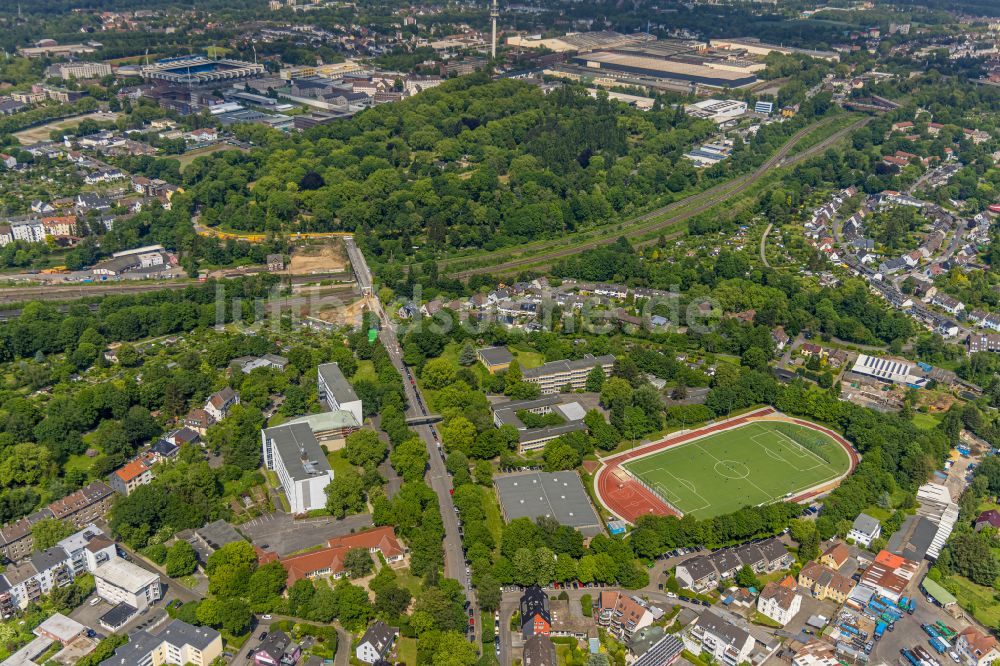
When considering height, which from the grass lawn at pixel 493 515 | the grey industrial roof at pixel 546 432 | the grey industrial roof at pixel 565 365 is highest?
the grey industrial roof at pixel 565 365

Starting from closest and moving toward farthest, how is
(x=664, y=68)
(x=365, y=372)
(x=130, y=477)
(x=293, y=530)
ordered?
(x=293, y=530)
(x=130, y=477)
(x=365, y=372)
(x=664, y=68)

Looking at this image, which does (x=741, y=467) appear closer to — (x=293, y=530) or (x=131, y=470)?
(x=293, y=530)

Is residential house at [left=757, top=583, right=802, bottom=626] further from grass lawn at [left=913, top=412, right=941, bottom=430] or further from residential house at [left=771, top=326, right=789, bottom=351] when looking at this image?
residential house at [left=771, top=326, right=789, bottom=351]

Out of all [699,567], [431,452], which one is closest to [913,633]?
[699,567]

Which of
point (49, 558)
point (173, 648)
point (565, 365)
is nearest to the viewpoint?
point (173, 648)

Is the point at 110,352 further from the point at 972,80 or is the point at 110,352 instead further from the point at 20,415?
the point at 972,80

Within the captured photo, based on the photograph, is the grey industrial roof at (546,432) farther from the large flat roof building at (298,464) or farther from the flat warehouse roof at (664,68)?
the flat warehouse roof at (664,68)

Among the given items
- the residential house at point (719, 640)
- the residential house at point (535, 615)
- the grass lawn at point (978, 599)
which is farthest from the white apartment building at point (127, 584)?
the grass lawn at point (978, 599)
